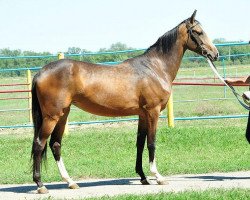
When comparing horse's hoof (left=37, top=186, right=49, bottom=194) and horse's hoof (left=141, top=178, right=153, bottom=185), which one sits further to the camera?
horse's hoof (left=141, top=178, right=153, bottom=185)

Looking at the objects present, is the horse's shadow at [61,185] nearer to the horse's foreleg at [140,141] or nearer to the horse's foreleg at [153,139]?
the horse's foreleg at [140,141]

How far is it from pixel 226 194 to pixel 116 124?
978 centimetres

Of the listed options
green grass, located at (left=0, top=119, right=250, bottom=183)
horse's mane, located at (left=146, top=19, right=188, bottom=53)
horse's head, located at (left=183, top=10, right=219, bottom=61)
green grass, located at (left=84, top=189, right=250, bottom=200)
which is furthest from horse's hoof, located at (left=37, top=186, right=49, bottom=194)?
horse's head, located at (left=183, top=10, right=219, bottom=61)

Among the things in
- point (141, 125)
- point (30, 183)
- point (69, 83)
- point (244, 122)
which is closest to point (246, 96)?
point (141, 125)

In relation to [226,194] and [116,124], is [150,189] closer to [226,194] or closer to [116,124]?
[226,194]

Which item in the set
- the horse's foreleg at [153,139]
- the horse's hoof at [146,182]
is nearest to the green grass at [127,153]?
A: the horse's hoof at [146,182]

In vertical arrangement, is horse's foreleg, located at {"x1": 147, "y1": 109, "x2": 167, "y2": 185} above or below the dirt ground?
above

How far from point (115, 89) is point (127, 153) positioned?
3.64 meters

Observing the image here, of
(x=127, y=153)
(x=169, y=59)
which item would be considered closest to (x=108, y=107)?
(x=169, y=59)

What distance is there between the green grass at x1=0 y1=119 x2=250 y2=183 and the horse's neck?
1.74 m

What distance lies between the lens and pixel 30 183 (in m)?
9.01

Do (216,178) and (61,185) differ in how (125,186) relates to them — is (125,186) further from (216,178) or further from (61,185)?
(216,178)

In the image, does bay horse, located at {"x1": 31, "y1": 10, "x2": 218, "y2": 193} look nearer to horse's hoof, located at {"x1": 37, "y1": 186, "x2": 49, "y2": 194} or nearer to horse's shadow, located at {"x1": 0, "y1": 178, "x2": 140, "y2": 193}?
horse's hoof, located at {"x1": 37, "y1": 186, "x2": 49, "y2": 194}

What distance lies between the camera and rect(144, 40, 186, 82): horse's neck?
877 centimetres
